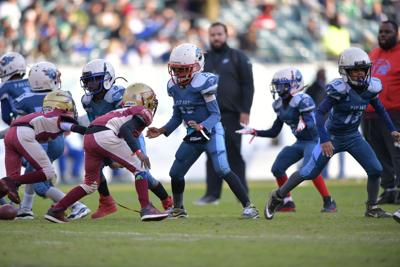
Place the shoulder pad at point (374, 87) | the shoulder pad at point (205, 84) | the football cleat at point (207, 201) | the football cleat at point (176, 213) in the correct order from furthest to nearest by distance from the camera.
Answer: the football cleat at point (207, 201), the football cleat at point (176, 213), the shoulder pad at point (205, 84), the shoulder pad at point (374, 87)

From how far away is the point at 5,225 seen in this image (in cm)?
921

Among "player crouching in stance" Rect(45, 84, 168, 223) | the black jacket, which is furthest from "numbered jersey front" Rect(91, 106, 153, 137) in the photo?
the black jacket

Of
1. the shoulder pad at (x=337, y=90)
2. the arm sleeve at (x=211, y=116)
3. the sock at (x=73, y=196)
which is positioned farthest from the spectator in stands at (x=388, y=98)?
the sock at (x=73, y=196)

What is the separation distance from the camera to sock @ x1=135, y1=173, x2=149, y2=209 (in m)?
9.26

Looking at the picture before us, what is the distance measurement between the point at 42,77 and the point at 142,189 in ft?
6.39

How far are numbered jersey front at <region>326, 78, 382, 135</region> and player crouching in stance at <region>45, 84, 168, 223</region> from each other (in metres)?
1.85

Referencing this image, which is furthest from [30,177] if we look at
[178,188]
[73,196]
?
[178,188]

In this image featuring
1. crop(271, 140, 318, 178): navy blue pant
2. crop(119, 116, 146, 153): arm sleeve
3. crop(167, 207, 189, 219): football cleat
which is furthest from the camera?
crop(271, 140, 318, 178): navy blue pant

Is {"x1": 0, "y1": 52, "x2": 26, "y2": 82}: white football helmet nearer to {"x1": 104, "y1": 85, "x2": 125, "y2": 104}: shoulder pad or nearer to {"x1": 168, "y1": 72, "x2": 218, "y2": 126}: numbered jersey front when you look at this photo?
{"x1": 104, "y1": 85, "x2": 125, "y2": 104}: shoulder pad

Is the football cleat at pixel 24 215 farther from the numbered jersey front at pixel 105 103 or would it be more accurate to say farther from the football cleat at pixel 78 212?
the numbered jersey front at pixel 105 103

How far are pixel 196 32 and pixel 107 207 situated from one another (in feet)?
41.1

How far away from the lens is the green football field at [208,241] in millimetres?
6879

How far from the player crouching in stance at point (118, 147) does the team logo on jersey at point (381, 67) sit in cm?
369

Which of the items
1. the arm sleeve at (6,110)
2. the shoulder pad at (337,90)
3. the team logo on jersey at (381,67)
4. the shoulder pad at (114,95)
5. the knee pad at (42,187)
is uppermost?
the team logo on jersey at (381,67)
